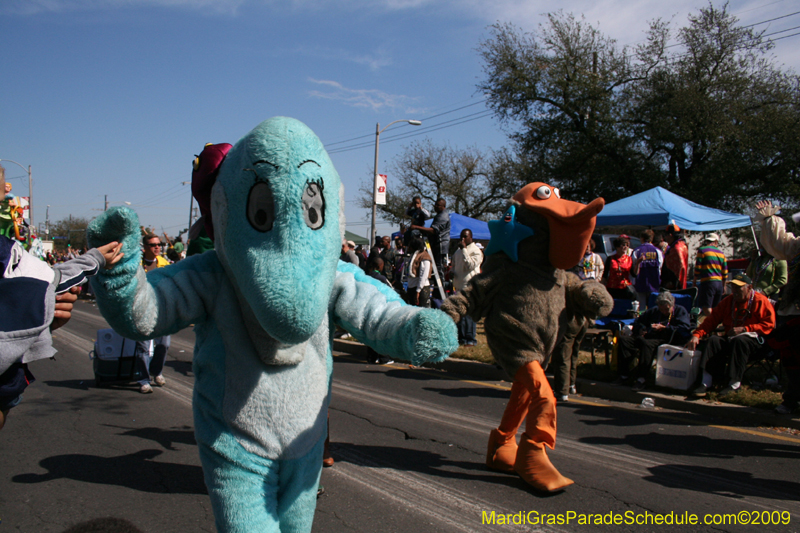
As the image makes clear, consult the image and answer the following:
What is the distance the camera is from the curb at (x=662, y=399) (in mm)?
5695

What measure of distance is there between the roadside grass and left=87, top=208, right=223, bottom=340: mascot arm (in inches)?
125

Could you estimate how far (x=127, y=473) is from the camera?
4.35 metres

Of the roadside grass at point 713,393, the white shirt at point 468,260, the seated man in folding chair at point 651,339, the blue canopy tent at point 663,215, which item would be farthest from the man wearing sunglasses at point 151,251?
the blue canopy tent at point 663,215

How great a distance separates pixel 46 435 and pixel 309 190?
490 cm

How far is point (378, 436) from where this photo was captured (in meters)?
5.23

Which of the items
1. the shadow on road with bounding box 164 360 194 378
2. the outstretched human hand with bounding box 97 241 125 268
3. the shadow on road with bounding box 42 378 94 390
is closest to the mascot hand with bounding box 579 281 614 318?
the outstretched human hand with bounding box 97 241 125 268

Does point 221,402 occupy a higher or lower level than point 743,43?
lower

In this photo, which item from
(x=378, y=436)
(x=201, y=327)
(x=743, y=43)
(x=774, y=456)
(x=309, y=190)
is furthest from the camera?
(x=743, y=43)

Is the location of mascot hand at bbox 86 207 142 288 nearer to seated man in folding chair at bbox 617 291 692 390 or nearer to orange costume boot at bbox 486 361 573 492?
orange costume boot at bbox 486 361 573 492

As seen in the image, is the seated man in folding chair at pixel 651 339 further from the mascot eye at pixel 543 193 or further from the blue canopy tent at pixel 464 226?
the blue canopy tent at pixel 464 226

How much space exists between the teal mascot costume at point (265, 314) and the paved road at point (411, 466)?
177cm

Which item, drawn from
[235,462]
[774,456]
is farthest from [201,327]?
[774,456]

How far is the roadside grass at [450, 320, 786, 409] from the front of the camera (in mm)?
6031

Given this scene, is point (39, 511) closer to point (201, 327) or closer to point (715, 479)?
point (201, 327)
